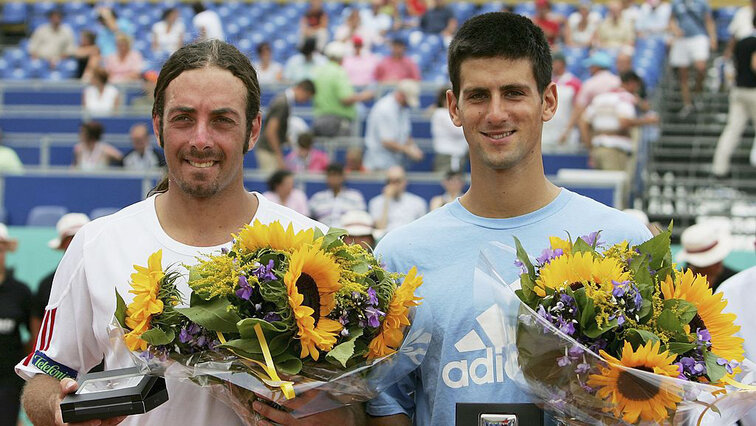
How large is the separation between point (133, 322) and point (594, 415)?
3.93 ft

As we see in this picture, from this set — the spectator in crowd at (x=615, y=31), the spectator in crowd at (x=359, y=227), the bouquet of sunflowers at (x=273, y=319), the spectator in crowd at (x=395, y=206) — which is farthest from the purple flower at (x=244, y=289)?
the spectator in crowd at (x=615, y=31)

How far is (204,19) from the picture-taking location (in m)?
16.2

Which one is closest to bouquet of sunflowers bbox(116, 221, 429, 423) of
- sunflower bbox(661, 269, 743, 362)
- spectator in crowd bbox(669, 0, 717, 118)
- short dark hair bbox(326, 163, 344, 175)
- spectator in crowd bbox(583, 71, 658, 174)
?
sunflower bbox(661, 269, 743, 362)

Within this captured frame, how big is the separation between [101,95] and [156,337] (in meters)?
13.0

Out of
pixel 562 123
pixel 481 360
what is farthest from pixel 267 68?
pixel 481 360

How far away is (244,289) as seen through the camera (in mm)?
2941

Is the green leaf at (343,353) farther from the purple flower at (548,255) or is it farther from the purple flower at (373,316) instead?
the purple flower at (548,255)

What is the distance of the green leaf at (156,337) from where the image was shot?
116 inches

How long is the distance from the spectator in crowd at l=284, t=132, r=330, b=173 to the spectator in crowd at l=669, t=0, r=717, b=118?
5572 mm

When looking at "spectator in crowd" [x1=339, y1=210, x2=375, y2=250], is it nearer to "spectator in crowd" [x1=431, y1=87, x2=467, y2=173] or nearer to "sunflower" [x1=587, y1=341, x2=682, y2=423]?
"spectator in crowd" [x1=431, y1=87, x2=467, y2=173]

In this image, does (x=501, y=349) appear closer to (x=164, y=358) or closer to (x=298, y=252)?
(x=298, y=252)

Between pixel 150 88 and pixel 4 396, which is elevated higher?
pixel 150 88

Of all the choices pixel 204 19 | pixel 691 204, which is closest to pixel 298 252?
pixel 691 204

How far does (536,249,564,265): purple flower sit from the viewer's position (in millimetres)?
3008
